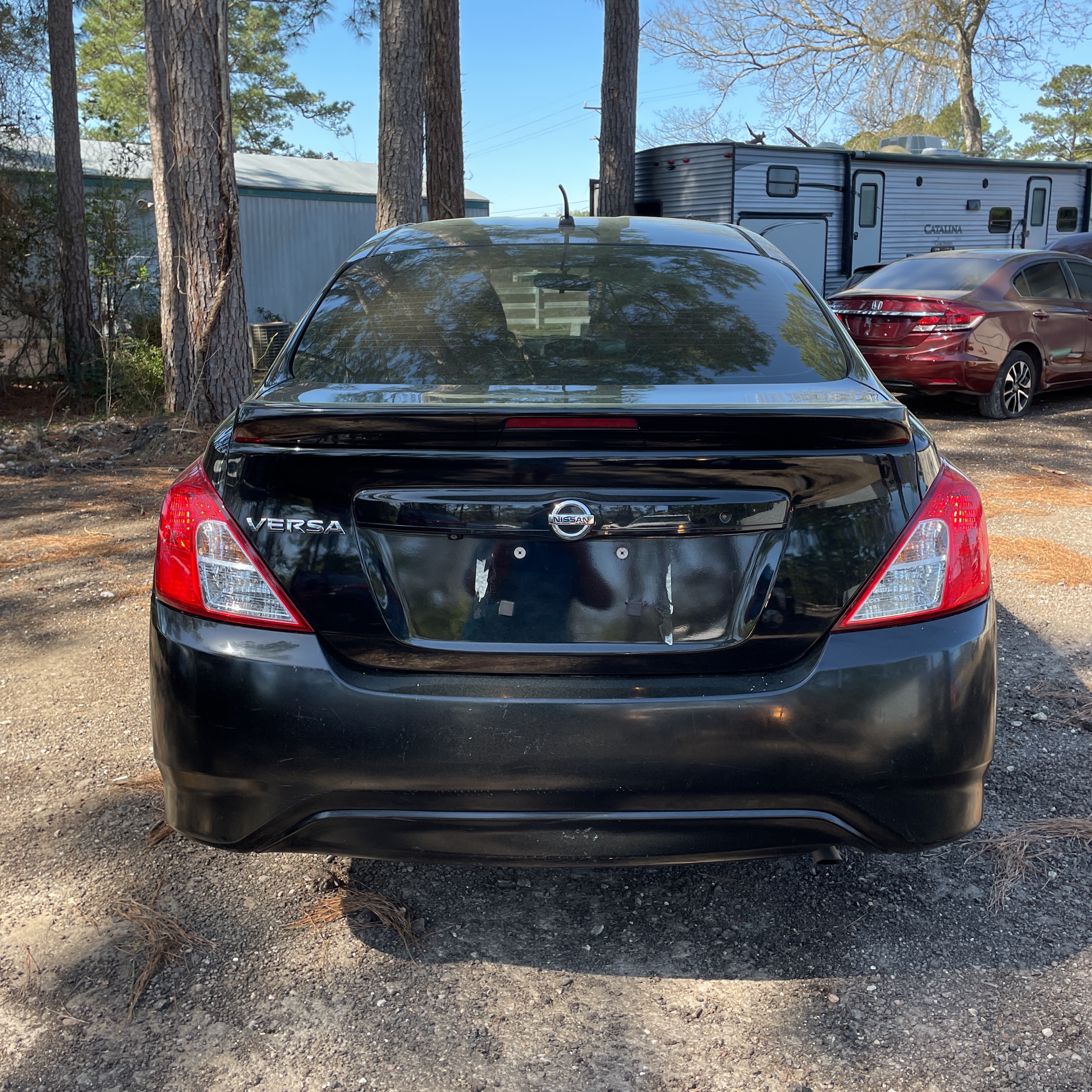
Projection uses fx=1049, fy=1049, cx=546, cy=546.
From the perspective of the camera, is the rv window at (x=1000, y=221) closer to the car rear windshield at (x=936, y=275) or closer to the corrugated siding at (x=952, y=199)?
the corrugated siding at (x=952, y=199)

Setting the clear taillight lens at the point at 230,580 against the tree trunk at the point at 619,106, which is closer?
the clear taillight lens at the point at 230,580

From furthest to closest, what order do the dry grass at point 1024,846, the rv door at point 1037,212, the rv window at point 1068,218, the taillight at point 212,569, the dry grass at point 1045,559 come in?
the rv window at point 1068,218 < the rv door at point 1037,212 < the dry grass at point 1045,559 < the dry grass at point 1024,846 < the taillight at point 212,569

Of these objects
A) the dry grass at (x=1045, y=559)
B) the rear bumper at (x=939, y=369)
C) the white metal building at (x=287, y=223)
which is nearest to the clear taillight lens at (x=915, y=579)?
the dry grass at (x=1045, y=559)

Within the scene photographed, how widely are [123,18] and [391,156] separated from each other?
24959 mm

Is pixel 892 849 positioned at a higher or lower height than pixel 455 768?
lower

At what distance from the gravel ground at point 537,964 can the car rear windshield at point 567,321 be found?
47.1 inches

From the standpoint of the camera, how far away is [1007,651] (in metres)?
4.29

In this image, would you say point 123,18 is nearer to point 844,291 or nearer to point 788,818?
point 844,291

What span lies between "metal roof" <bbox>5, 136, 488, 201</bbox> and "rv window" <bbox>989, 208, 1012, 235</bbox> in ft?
33.8

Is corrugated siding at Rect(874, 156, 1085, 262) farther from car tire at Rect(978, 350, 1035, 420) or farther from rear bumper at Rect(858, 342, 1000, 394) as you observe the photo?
rear bumper at Rect(858, 342, 1000, 394)

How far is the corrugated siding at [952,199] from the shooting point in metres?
16.5

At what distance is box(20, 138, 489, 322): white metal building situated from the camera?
18234 millimetres

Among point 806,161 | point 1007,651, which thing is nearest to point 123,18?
point 806,161

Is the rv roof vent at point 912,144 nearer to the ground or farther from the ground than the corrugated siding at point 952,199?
farther from the ground
